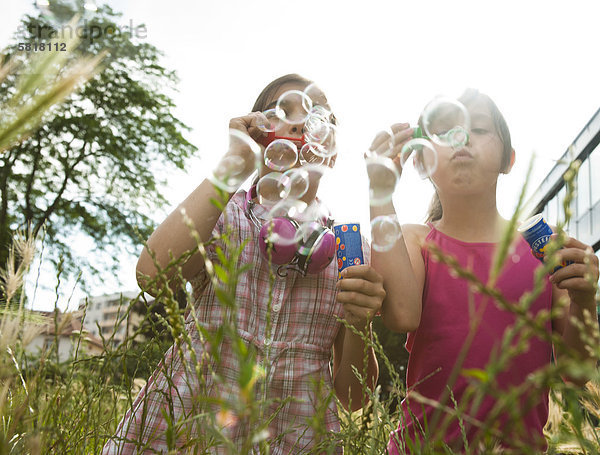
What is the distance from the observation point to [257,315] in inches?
65.2

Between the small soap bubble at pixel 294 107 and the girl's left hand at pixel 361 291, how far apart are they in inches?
30.2

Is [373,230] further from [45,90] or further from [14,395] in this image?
[14,395]

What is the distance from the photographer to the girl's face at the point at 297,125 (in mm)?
1849

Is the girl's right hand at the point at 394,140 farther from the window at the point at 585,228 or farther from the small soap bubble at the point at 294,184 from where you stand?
the window at the point at 585,228

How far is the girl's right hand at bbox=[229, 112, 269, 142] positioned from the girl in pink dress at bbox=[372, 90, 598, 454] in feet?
1.34

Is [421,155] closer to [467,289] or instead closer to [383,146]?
[383,146]

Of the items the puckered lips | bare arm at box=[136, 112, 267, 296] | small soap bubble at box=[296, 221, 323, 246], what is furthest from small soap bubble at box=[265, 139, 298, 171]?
the puckered lips

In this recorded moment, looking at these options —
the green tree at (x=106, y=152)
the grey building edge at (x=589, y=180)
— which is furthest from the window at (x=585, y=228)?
the green tree at (x=106, y=152)

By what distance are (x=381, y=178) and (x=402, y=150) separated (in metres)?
0.12

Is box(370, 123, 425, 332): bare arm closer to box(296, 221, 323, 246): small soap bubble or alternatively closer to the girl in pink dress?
the girl in pink dress

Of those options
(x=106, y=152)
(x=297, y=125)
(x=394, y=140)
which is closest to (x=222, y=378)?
(x=394, y=140)

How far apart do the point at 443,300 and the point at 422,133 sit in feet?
1.81

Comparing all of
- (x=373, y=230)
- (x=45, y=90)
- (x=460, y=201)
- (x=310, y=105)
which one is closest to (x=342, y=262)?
(x=373, y=230)

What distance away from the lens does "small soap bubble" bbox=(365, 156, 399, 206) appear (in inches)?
58.9
